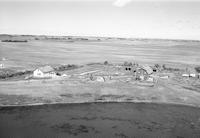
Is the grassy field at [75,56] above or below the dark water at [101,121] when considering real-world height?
above

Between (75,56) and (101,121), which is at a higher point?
(75,56)

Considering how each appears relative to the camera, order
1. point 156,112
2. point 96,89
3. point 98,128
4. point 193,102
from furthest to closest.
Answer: point 96,89
point 193,102
point 156,112
point 98,128

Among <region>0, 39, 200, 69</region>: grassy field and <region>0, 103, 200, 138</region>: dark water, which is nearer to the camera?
<region>0, 103, 200, 138</region>: dark water

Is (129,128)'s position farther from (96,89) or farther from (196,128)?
(96,89)

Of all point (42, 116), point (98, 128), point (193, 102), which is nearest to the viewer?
point (98, 128)

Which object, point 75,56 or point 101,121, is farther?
point 75,56

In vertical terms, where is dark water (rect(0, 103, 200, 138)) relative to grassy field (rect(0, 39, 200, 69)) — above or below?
below

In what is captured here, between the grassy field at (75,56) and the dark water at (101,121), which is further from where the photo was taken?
the grassy field at (75,56)

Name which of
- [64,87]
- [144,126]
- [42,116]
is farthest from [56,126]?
[64,87]
